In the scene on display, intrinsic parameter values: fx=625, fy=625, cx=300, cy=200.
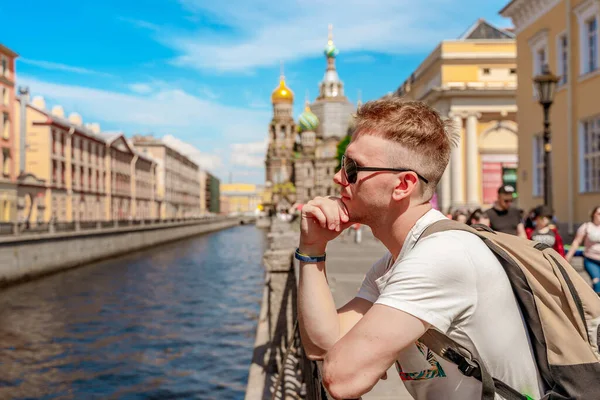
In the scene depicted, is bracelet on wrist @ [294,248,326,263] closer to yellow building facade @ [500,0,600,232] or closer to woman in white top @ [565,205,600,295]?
woman in white top @ [565,205,600,295]

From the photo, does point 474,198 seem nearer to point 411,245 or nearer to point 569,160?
point 569,160

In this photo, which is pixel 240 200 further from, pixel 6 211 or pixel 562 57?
pixel 562 57

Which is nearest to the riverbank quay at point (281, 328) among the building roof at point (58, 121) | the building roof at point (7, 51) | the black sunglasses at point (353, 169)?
the black sunglasses at point (353, 169)

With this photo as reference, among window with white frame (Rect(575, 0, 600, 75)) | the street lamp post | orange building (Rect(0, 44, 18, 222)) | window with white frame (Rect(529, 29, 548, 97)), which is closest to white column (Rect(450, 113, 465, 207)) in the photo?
window with white frame (Rect(529, 29, 548, 97))

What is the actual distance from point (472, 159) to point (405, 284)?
32.7 m

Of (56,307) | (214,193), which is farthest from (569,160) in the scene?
(214,193)

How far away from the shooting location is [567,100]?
18578 mm

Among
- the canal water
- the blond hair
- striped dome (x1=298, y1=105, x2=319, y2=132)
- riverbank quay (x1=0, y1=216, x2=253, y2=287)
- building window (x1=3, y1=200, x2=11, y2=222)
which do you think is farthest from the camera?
striped dome (x1=298, y1=105, x2=319, y2=132)

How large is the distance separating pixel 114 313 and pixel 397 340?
19.1 meters

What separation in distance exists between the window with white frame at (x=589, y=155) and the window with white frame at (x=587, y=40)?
152 centimetres

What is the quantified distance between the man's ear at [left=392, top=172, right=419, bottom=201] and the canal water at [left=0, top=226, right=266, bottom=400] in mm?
9999

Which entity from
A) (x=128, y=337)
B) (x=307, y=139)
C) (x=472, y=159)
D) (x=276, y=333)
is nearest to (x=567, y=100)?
(x=276, y=333)

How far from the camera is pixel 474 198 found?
32969mm

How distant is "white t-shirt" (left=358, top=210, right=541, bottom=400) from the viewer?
5.17 ft
